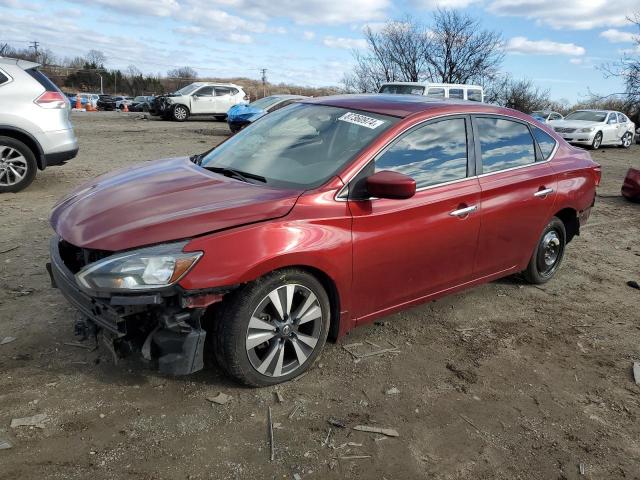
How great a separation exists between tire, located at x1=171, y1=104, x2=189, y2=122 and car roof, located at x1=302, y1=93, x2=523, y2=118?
20.9 meters

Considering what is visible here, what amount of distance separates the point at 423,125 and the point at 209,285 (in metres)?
1.93

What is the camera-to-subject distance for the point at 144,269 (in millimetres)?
2648

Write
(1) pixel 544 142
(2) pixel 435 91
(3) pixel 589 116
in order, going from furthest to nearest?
(3) pixel 589 116
(2) pixel 435 91
(1) pixel 544 142

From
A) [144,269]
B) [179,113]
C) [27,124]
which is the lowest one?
[179,113]

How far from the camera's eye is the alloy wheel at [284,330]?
9.71 feet

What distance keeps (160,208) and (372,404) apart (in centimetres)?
166

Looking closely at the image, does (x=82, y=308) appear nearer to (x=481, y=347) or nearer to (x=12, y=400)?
(x=12, y=400)

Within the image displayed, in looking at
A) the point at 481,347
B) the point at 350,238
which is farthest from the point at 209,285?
the point at 481,347

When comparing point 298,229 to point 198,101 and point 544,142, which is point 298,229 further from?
point 198,101

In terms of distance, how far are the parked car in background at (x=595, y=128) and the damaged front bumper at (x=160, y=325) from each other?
19795 mm

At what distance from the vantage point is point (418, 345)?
12.5ft

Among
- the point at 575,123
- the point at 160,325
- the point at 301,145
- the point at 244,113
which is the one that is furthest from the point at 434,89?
Result: the point at 160,325

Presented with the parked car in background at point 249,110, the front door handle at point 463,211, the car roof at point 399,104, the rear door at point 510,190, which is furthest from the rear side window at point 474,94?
the front door handle at point 463,211

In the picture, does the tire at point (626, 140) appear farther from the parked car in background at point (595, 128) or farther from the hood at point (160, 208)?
the hood at point (160, 208)
